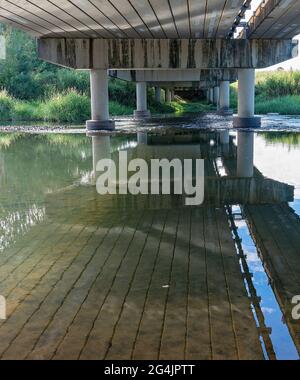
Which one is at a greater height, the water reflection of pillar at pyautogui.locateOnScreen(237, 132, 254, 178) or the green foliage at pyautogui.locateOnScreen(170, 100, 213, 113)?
the green foliage at pyautogui.locateOnScreen(170, 100, 213, 113)

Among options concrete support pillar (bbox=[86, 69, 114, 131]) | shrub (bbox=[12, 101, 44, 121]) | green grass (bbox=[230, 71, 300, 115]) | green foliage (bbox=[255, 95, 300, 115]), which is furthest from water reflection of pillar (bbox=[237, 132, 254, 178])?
shrub (bbox=[12, 101, 44, 121])

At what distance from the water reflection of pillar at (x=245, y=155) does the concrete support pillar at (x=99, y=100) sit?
19.9 feet

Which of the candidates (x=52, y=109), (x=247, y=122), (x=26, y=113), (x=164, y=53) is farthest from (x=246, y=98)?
(x=26, y=113)

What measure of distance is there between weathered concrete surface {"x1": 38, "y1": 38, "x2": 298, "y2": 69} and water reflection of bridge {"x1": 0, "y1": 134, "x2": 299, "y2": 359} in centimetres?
1362

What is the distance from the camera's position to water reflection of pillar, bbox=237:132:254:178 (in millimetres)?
10227

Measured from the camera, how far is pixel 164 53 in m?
20.1

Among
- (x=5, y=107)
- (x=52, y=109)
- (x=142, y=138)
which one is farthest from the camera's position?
(x=5, y=107)

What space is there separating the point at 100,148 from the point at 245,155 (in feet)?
13.6

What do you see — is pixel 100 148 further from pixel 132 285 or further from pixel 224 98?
pixel 224 98

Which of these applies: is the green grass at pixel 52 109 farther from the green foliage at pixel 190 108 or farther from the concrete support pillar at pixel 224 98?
the green foliage at pixel 190 108

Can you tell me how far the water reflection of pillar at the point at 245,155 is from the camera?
10227 mm

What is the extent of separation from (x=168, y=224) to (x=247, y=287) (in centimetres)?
213

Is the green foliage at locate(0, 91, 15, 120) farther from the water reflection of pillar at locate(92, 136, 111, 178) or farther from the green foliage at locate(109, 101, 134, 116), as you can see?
the water reflection of pillar at locate(92, 136, 111, 178)

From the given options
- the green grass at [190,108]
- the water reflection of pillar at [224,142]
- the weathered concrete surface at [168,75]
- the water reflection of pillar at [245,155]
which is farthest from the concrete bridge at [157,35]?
the green grass at [190,108]
